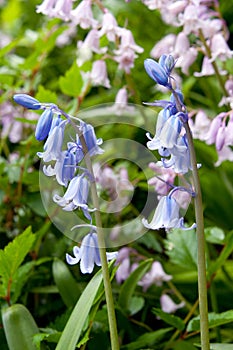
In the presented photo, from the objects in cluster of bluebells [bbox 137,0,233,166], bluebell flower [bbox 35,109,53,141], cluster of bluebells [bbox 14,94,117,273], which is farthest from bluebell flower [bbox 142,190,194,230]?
cluster of bluebells [bbox 137,0,233,166]

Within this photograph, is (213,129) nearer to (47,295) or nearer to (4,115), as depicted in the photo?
(47,295)

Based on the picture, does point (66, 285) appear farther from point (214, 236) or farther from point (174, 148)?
point (174, 148)

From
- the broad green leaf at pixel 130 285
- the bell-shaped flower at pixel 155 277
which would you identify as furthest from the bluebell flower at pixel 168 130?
the bell-shaped flower at pixel 155 277

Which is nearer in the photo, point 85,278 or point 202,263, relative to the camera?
point 202,263

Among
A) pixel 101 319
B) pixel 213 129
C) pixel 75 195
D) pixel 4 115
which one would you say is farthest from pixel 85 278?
pixel 75 195

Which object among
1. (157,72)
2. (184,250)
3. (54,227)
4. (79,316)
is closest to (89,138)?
(157,72)

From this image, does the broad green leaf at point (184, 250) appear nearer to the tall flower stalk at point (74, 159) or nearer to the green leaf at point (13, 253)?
the green leaf at point (13, 253)
